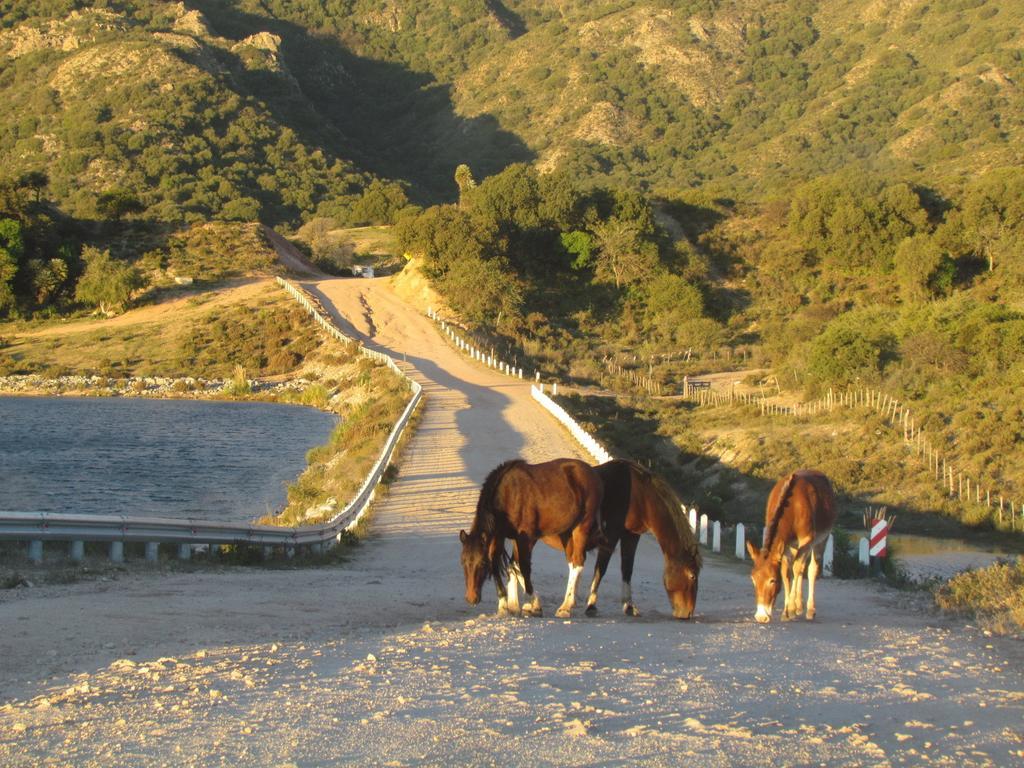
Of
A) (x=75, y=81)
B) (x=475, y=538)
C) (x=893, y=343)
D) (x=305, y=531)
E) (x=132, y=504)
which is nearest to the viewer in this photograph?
(x=475, y=538)

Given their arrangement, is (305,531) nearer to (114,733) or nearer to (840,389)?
(114,733)

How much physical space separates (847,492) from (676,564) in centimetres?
1928

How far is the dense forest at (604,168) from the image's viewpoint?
2474 inches

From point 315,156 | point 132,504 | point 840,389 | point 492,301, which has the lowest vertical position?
point 132,504

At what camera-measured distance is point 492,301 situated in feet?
209

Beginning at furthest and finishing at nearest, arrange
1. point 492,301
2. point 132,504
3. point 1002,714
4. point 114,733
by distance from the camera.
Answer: point 492,301, point 132,504, point 1002,714, point 114,733

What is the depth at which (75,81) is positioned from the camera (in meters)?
118

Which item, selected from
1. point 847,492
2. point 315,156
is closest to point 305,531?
point 847,492

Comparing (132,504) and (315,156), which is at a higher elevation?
(315,156)

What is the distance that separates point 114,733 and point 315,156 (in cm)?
11886

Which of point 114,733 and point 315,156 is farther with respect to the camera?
point 315,156

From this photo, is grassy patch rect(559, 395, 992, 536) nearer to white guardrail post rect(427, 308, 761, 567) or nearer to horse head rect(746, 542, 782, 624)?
white guardrail post rect(427, 308, 761, 567)

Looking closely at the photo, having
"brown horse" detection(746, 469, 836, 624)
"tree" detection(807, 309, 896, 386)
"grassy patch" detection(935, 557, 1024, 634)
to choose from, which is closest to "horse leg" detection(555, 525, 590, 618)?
"brown horse" detection(746, 469, 836, 624)

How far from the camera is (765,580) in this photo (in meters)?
10.7
